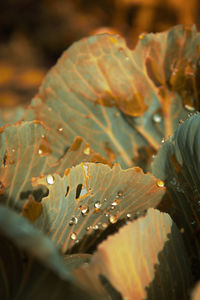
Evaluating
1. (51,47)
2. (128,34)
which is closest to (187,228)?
(128,34)

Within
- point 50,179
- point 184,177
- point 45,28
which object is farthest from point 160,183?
point 45,28

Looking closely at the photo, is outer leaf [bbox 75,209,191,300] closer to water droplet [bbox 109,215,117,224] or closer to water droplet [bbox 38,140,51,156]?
water droplet [bbox 109,215,117,224]

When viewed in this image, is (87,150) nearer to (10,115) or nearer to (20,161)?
(20,161)

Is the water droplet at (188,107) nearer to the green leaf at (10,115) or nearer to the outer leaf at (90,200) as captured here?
the outer leaf at (90,200)

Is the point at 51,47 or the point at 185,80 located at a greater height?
the point at 51,47

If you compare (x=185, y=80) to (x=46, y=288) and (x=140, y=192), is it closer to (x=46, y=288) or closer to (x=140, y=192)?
(x=140, y=192)

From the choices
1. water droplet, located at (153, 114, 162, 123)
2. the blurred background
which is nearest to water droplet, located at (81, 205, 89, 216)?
water droplet, located at (153, 114, 162, 123)

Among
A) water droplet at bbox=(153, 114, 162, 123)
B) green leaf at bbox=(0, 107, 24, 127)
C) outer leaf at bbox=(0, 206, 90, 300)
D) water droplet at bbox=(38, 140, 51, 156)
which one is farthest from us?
green leaf at bbox=(0, 107, 24, 127)
